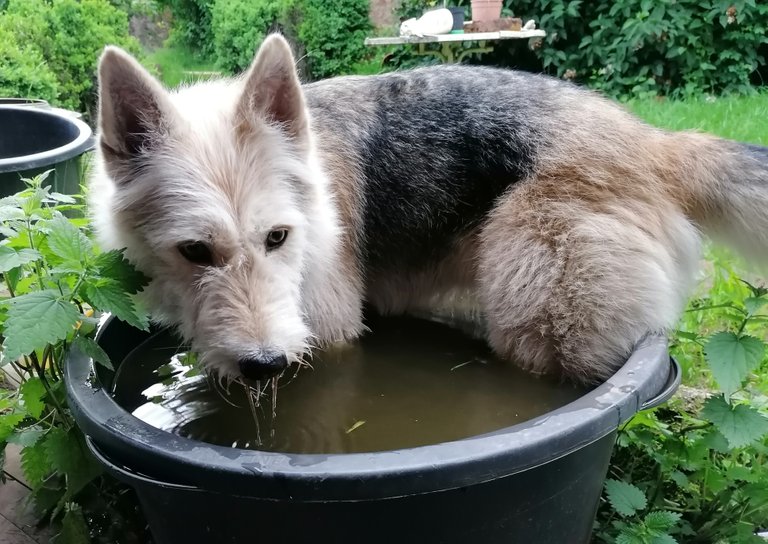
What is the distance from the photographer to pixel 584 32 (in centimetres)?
974

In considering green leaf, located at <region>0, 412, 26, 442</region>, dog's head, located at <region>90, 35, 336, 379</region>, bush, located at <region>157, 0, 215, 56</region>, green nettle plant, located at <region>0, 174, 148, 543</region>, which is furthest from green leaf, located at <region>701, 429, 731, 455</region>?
bush, located at <region>157, 0, 215, 56</region>

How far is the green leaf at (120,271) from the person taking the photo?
2.09 m

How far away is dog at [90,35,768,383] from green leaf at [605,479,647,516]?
1.29 ft

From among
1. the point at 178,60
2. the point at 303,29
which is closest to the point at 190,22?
the point at 178,60

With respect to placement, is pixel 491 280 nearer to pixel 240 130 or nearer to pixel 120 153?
pixel 240 130

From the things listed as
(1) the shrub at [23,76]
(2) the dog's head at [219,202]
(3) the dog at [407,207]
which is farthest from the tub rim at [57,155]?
(1) the shrub at [23,76]

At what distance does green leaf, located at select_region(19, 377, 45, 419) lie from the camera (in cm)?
226

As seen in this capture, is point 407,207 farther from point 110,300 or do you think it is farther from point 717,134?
point 717,134

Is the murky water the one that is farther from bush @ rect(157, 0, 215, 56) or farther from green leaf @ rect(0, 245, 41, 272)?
bush @ rect(157, 0, 215, 56)

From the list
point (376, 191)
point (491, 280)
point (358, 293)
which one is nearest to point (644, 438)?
point (491, 280)

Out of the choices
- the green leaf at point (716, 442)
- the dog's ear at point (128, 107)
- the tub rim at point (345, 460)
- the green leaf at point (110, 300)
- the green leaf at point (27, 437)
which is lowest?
the green leaf at point (716, 442)

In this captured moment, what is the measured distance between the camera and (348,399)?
2541 millimetres

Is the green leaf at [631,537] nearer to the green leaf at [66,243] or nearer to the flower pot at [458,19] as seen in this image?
the green leaf at [66,243]

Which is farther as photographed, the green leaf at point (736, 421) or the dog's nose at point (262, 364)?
the green leaf at point (736, 421)
